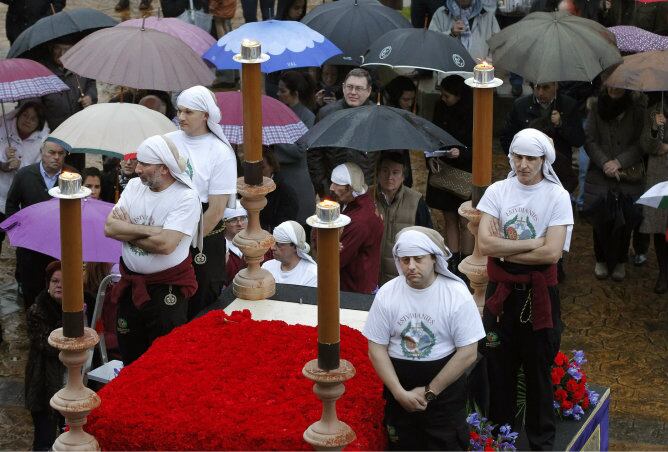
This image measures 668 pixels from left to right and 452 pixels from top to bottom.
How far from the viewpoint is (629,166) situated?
41.5 feet

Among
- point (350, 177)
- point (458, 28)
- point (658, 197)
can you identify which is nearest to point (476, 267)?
point (350, 177)

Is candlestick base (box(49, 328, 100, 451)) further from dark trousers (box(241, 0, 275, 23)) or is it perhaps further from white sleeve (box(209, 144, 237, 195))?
dark trousers (box(241, 0, 275, 23))

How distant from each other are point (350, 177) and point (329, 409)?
3437mm

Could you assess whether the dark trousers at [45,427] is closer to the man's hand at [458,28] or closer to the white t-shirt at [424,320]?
the white t-shirt at [424,320]

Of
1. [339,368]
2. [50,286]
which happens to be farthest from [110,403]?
[50,286]

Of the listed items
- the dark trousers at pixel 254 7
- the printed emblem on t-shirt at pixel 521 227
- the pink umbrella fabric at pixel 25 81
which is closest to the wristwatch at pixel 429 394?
the printed emblem on t-shirt at pixel 521 227

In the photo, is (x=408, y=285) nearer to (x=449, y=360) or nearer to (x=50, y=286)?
(x=449, y=360)

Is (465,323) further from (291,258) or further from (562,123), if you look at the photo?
(562,123)

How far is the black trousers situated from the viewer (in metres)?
7.64

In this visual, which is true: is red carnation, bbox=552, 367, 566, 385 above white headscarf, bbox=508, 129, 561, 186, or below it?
below

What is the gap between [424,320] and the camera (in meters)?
7.57

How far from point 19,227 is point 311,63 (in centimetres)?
326

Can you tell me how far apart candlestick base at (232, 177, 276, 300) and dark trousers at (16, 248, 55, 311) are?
2215 millimetres

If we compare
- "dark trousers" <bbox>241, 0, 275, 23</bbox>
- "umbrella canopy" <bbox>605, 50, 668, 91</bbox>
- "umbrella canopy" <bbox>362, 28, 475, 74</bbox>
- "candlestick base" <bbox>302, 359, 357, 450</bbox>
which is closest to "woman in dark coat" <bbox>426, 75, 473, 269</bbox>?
"umbrella canopy" <bbox>362, 28, 475, 74</bbox>
